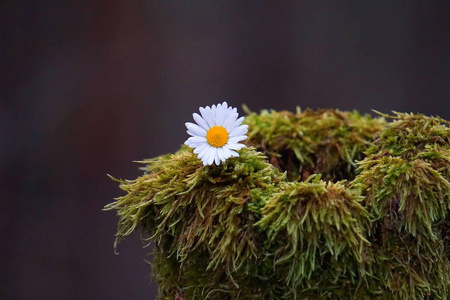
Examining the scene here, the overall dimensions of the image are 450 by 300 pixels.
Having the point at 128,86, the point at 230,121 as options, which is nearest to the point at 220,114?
the point at 230,121

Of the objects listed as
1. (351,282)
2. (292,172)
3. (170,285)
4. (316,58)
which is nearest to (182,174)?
(170,285)

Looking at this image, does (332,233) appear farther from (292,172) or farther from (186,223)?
(292,172)

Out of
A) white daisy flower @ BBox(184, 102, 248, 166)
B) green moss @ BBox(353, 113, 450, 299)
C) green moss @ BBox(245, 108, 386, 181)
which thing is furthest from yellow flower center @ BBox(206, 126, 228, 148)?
green moss @ BBox(245, 108, 386, 181)

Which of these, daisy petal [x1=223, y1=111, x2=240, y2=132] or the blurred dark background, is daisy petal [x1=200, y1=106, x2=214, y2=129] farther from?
the blurred dark background

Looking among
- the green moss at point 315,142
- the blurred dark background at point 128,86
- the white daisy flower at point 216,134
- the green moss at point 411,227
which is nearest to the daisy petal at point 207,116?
the white daisy flower at point 216,134

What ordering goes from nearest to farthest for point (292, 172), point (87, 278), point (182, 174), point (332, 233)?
point (332, 233) < point (182, 174) < point (292, 172) < point (87, 278)

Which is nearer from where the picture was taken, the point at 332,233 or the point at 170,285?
the point at 332,233
